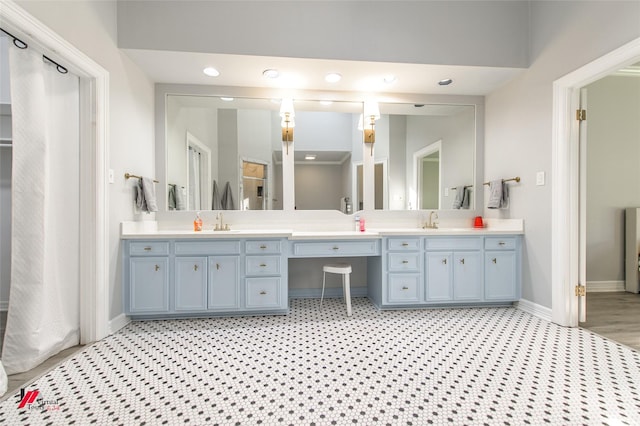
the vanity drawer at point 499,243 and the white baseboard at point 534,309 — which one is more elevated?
the vanity drawer at point 499,243

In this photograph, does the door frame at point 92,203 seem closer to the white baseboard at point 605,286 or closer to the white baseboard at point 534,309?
the white baseboard at point 534,309

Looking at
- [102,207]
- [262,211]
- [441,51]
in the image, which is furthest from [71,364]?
[441,51]

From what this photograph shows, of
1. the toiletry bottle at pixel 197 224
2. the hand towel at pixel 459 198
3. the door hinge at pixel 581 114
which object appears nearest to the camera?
the door hinge at pixel 581 114

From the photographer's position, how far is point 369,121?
327 centimetres

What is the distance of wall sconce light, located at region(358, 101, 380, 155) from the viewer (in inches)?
128

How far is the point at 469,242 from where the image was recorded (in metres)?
2.82

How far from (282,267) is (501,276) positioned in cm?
210

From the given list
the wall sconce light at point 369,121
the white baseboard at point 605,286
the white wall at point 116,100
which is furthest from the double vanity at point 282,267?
the white baseboard at point 605,286

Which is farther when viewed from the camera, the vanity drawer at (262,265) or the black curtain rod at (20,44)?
the vanity drawer at (262,265)

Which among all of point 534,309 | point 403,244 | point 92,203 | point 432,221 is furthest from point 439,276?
point 92,203

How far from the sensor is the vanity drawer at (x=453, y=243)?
2789mm

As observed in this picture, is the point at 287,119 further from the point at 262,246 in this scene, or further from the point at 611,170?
the point at 611,170

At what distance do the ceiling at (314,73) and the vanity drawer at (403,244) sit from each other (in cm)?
158

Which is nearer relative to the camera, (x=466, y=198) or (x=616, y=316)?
(x=616, y=316)
